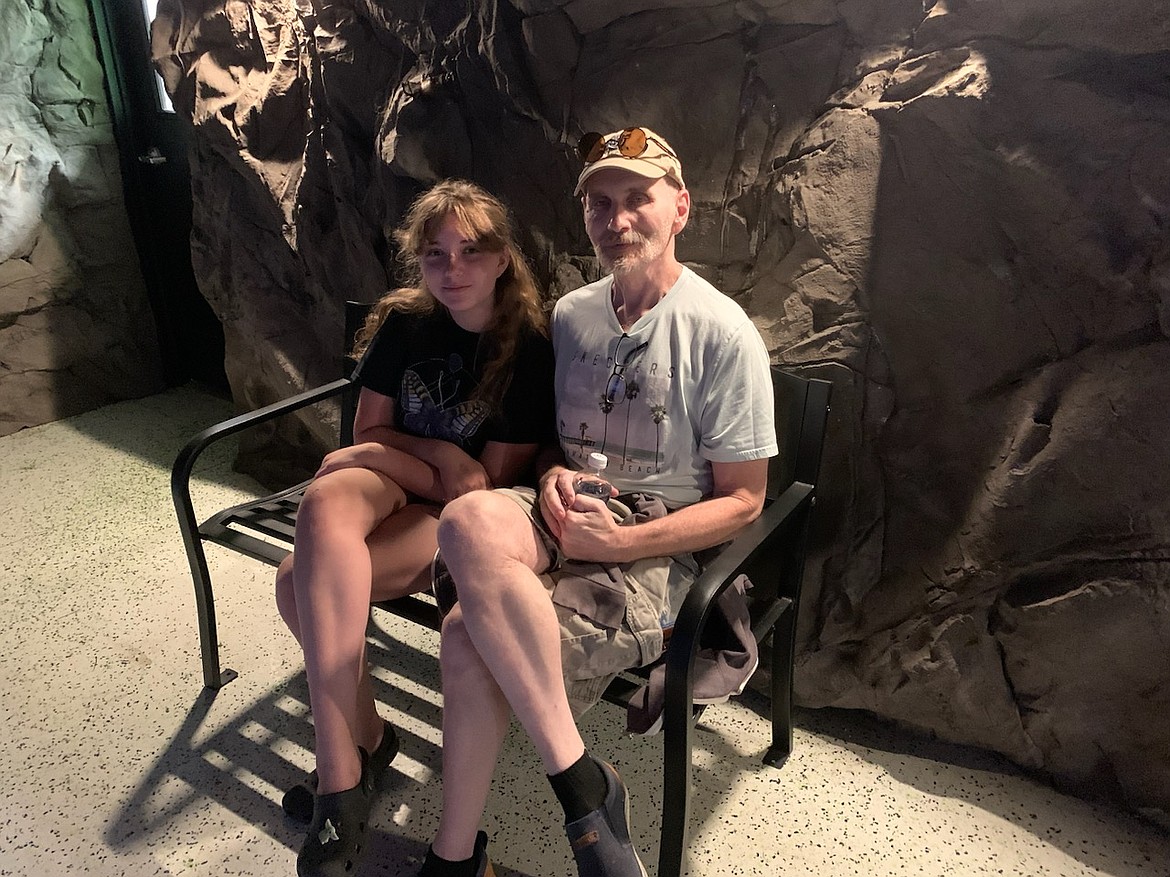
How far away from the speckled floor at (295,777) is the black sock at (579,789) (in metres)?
0.40

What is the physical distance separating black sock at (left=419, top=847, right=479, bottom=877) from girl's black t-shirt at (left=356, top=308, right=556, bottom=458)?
0.77 m

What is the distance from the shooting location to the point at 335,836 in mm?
1434

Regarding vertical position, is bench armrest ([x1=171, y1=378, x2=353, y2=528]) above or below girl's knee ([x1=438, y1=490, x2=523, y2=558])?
below

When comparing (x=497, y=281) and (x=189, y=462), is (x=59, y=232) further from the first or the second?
→ (x=497, y=281)

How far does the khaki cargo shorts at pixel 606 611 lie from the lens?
55.8 inches

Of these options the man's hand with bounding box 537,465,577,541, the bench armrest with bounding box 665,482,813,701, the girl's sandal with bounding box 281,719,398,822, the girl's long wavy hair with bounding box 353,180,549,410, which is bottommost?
the girl's sandal with bounding box 281,719,398,822

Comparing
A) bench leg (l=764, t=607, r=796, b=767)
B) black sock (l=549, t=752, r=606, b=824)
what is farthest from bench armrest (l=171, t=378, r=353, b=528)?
bench leg (l=764, t=607, r=796, b=767)

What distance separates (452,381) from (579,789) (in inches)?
33.0

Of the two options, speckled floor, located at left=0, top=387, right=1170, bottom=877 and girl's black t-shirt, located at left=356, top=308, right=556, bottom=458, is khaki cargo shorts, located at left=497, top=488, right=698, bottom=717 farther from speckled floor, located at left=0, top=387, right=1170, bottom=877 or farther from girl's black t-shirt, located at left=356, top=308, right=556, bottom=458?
speckled floor, located at left=0, top=387, right=1170, bottom=877

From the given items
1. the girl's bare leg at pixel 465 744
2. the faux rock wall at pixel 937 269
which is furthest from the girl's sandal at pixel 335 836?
the faux rock wall at pixel 937 269

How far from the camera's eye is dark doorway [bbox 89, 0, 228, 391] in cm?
355

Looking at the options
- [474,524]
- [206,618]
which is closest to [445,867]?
[474,524]

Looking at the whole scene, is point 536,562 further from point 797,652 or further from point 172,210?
point 172,210

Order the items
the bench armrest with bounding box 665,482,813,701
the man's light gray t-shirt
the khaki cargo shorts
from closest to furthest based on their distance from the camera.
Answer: the bench armrest with bounding box 665,482,813,701 < the khaki cargo shorts < the man's light gray t-shirt
